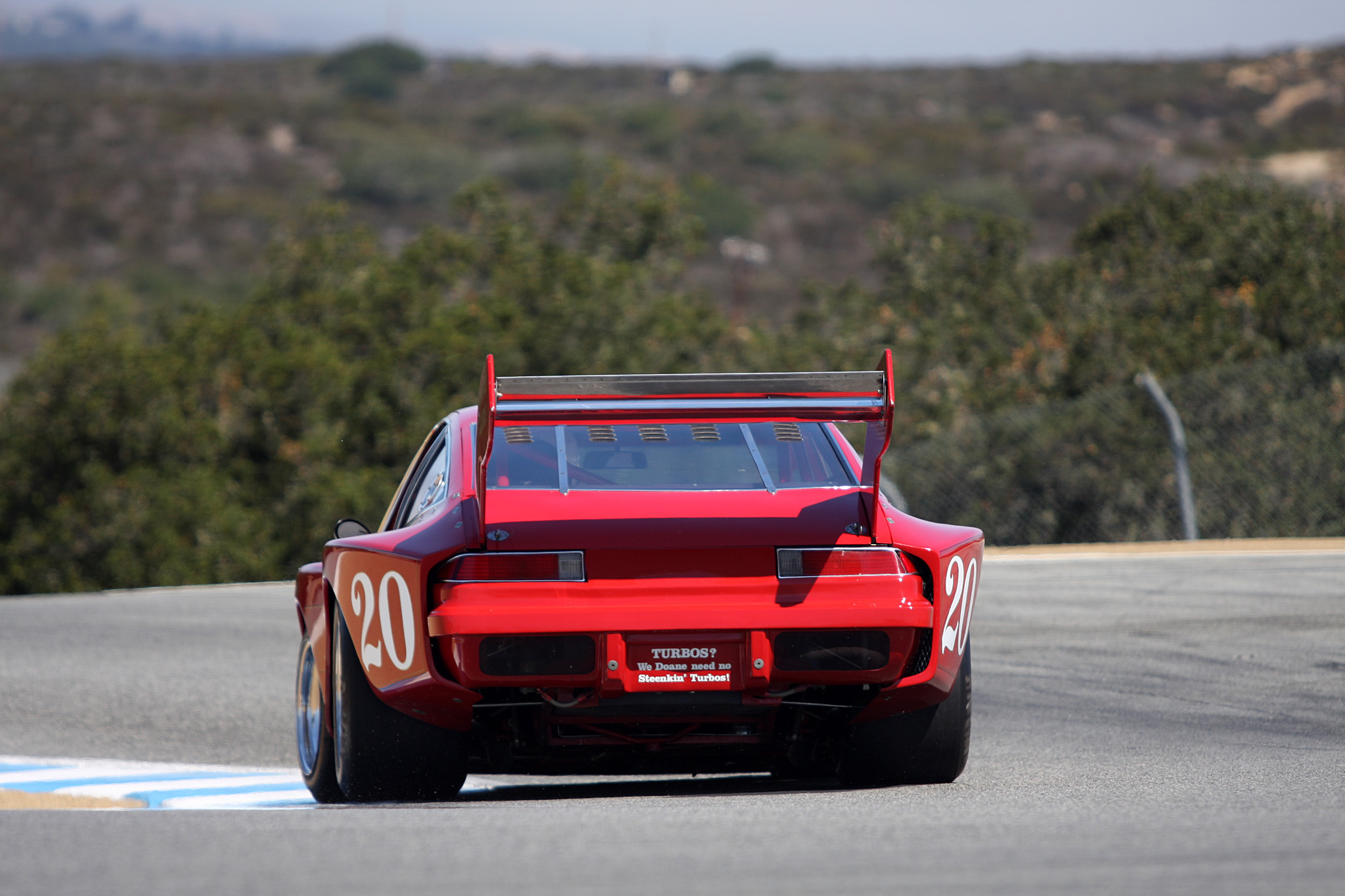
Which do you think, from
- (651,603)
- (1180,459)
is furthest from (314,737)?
(1180,459)

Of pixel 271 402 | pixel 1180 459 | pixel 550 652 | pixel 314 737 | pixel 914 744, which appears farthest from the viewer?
pixel 271 402

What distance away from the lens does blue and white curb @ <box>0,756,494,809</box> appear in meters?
6.35

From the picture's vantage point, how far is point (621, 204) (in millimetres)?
38844

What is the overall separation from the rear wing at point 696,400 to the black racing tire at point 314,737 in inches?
44.2

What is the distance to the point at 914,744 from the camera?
548 centimetres

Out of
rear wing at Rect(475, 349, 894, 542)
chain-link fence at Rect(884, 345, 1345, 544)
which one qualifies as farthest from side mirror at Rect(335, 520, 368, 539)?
chain-link fence at Rect(884, 345, 1345, 544)

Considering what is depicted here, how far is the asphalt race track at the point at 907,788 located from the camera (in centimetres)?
366

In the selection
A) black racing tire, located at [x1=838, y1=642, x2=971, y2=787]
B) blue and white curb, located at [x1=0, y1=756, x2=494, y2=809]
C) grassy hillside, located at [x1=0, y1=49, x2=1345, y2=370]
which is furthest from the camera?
grassy hillside, located at [x1=0, y1=49, x2=1345, y2=370]

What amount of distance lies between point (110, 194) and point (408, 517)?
9751cm

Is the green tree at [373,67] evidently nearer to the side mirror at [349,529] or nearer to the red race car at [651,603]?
the side mirror at [349,529]

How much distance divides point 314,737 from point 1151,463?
494 inches

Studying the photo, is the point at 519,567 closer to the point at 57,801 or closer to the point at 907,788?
the point at 907,788

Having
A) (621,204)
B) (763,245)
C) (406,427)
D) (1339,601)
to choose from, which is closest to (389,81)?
(763,245)

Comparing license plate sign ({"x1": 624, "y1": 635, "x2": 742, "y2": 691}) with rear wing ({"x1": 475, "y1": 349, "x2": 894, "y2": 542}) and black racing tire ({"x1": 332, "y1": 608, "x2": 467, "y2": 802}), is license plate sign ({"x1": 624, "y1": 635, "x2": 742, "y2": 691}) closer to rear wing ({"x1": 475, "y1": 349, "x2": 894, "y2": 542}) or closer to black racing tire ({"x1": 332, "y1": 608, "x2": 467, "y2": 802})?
rear wing ({"x1": 475, "y1": 349, "x2": 894, "y2": 542})
